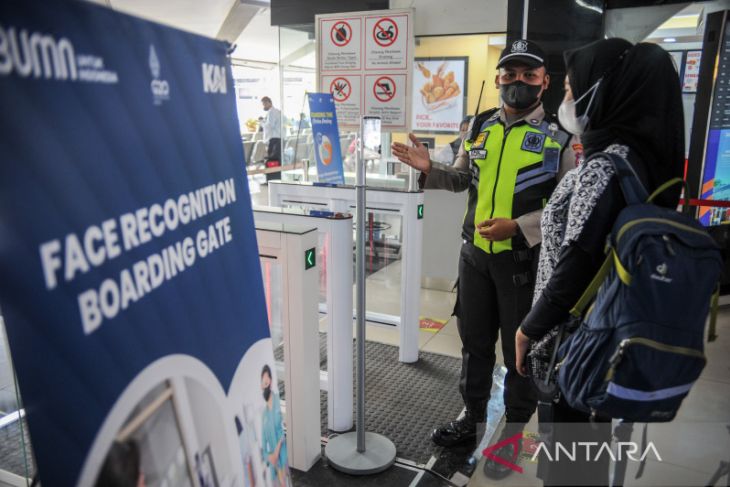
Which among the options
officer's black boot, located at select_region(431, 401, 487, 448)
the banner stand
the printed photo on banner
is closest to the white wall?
the printed photo on banner

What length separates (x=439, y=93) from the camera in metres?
4.75

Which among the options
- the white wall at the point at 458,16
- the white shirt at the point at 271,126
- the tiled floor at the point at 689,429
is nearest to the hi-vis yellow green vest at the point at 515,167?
the tiled floor at the point at 689,429

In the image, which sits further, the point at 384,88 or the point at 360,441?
the point at 384,88

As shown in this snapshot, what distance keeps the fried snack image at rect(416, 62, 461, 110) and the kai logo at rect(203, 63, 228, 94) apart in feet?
12.1

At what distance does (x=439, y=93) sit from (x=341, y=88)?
7.68 ft

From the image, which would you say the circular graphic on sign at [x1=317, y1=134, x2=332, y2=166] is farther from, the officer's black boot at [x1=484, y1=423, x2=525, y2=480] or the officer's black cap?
the officer's black boot at [x1=484, y1=423, x2=525, y2=480]

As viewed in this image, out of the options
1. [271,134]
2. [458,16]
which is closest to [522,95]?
[458,16]

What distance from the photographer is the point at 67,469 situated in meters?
0.82

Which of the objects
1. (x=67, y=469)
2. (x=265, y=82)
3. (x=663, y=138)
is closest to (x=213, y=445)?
(x=67, y=469)

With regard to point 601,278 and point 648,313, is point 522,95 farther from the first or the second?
point 648,313

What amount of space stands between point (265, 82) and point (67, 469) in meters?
13.7

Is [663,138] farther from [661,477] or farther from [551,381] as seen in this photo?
[661,477]

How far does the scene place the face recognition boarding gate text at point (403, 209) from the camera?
3295 mm

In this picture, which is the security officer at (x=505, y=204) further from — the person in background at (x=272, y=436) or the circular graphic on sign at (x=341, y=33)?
the person in background at (x=272, y=436)
